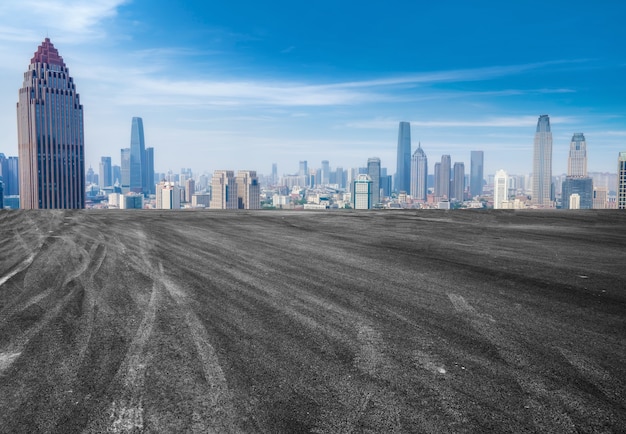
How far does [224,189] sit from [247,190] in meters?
12.3

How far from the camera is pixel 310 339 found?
17.2ft

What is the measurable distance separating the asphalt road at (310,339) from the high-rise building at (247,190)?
A: 160 meters

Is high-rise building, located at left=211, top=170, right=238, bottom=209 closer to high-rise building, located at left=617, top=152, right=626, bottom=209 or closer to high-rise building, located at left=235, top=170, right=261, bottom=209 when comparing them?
high-rise building, located at left=235, top=170, right=261, bottom=209

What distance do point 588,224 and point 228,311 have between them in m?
15.3

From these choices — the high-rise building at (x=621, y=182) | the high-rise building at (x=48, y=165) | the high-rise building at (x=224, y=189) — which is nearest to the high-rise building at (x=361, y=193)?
the high-rise building at (x=224, y=189)

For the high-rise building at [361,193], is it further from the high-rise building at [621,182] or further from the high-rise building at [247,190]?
the high-rise building at [621,182]

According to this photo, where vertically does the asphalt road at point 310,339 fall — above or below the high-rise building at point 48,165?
below

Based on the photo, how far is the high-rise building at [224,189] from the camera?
179375mm

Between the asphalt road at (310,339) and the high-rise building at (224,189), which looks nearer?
the asphalt road at (310,339)

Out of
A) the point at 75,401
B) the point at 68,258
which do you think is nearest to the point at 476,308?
the point at 75,401

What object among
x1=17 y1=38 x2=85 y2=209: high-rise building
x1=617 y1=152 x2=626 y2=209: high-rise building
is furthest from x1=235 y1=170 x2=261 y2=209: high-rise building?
x1=617 y1=152 x2=626 y2=209: high-rise building

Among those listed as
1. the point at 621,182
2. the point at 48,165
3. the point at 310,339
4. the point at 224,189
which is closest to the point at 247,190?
the point at 224,189

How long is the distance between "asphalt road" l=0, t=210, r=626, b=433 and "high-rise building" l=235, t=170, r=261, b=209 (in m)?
160

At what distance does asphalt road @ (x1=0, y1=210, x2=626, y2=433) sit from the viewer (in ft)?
12.0
